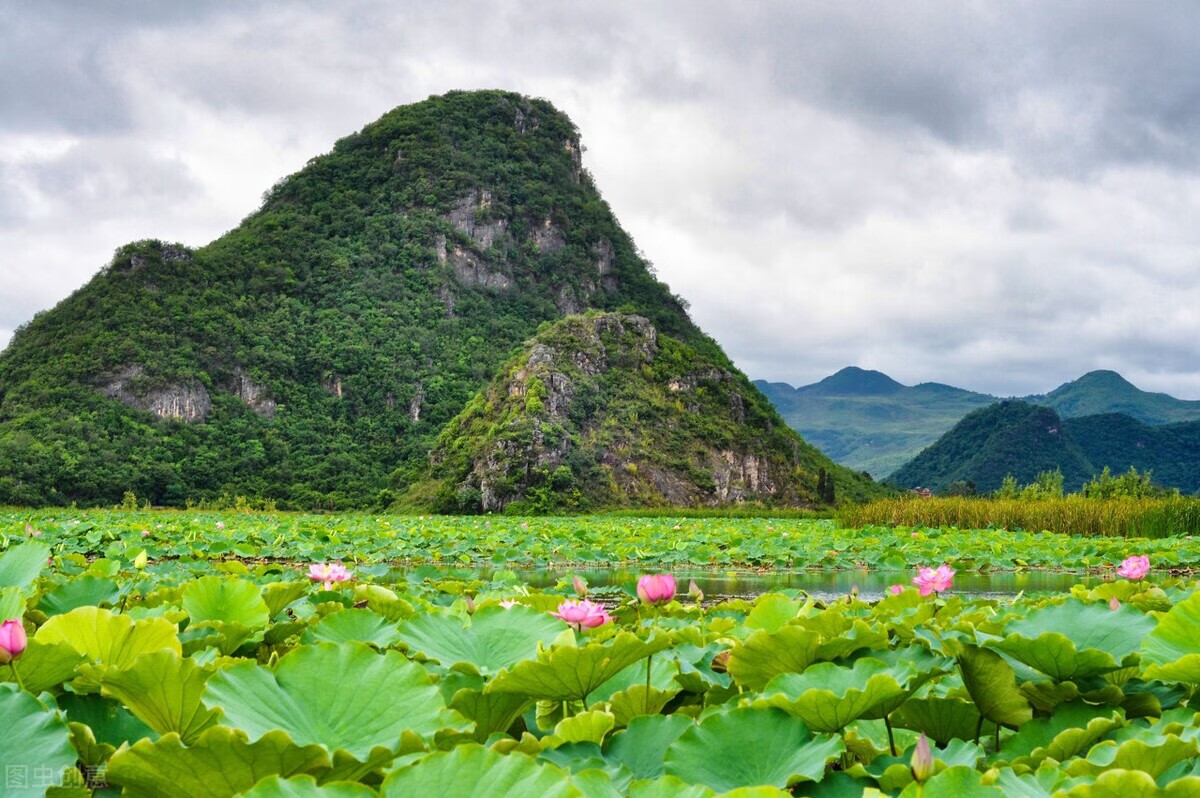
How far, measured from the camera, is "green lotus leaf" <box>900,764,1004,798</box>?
1012mm

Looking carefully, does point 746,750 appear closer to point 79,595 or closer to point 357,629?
point 357,629

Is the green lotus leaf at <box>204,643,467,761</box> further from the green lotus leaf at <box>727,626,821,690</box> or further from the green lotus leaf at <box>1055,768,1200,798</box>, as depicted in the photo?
the green lotus leaf at <box>1055,768,1200,798</box>

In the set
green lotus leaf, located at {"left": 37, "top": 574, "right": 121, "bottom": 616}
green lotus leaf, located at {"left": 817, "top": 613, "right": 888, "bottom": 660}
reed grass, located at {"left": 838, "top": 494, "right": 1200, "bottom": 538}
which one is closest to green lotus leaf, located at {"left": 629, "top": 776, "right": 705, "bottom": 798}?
green lotus leaf, located at {"left": 817, "top": 613, "right": 888, "bottom": 660}

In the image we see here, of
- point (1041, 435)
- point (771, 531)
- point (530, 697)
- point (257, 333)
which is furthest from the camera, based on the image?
point (1041, 435)

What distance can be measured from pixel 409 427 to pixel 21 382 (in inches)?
973

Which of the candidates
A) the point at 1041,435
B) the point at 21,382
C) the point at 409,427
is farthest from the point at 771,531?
the point at 1041,435

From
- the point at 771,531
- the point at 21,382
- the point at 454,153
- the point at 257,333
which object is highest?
the point at 454,153

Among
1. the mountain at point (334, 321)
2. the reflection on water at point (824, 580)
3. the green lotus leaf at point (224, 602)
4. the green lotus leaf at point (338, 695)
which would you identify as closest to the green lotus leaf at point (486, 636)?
the green lotus leaf at point (338, 695)

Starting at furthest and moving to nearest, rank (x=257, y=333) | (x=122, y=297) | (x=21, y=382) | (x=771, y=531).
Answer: (x=257, y=333), (x=122, y=297), (x=21, y=382), (x=771, y=531)

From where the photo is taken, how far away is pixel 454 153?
8388 centimetres

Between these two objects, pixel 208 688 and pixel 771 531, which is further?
pixel 771 531

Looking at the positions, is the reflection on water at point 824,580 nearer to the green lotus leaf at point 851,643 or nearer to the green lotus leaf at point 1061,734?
the green lotus leaf at point 851,643

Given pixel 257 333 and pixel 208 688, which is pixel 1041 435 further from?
pixel 208 688

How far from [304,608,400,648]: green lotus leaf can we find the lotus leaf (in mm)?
1263
